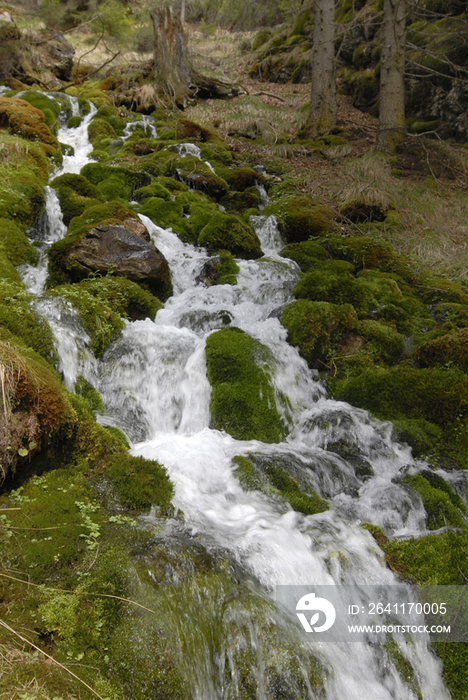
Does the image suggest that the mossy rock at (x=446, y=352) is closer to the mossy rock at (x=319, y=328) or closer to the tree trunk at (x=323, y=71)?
the mossy rock at (x=319, y=328)

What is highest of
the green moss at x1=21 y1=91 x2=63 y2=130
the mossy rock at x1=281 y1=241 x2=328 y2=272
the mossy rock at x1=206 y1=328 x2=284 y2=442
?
the green moss at x1=21 y1=91 x2=63 y2=130

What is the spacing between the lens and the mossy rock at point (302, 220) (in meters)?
9.83

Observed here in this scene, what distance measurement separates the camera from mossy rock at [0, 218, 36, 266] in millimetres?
6660

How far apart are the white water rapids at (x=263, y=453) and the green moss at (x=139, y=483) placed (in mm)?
172

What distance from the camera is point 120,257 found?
6887 millimetres

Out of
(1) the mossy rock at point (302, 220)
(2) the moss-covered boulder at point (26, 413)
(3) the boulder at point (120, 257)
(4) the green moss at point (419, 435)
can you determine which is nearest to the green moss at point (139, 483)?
(2) the moss-covered boulder at point (26, 413)

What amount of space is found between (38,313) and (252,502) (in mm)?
3397

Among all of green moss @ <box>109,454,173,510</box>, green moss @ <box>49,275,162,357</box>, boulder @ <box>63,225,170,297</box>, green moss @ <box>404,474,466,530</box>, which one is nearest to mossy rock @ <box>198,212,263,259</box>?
boulder @ <box>63,225,170,297</box>

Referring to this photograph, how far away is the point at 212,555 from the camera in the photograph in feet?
9.36

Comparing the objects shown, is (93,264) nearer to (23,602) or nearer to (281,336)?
(281,336)

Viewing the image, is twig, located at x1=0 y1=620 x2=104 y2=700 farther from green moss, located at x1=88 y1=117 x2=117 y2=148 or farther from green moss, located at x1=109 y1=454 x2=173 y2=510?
green moss, located at x1=88 y1=117 x2=117 y2=148

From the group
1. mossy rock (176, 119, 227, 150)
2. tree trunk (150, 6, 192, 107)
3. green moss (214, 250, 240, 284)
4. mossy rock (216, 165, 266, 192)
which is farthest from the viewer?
tree trunk (150, 6, 192, 107)

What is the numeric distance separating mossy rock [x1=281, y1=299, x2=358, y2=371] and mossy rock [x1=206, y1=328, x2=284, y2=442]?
736 mm

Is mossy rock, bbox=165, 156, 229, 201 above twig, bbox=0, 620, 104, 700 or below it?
above
